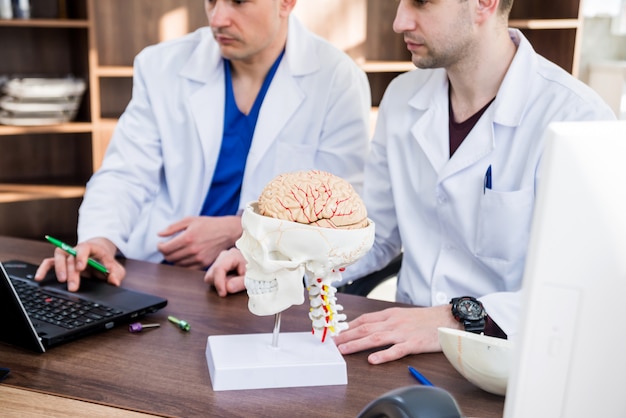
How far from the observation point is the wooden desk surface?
3.42ft

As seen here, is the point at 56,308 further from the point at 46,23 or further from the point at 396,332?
the point at 46,23

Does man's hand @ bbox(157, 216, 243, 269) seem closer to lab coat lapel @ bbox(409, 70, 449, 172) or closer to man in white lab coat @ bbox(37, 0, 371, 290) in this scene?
man in white lab coat @ bbox(37, 0, 371, 290)

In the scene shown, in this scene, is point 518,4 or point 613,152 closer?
point 613,152

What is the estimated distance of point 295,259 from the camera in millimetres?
1085

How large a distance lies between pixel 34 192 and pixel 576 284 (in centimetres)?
305

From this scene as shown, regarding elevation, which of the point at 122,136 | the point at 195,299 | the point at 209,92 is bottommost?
the point at 195,299

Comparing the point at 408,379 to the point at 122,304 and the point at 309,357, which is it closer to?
the point at 309,357

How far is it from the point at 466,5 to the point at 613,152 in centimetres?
111

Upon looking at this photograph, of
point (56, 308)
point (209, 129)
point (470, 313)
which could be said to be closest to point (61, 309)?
point (56, 308)

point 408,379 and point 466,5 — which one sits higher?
point 466,5

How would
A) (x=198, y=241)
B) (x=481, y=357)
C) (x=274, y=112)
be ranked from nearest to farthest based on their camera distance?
(x=481, y=357) → (x=198, y=241) → (x=274, y=112)

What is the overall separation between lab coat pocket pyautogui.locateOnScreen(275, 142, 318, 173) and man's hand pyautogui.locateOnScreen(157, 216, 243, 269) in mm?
260

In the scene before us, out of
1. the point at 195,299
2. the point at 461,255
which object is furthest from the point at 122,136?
the point at 461,255

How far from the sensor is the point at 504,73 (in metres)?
1.71
